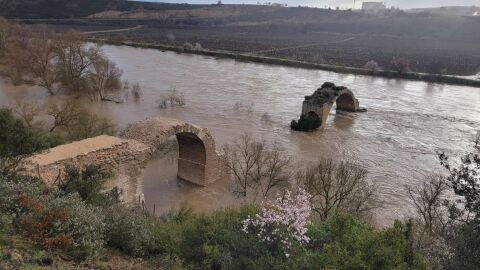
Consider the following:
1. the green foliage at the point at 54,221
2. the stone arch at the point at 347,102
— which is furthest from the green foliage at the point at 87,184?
the stone arch at the point at 347,102

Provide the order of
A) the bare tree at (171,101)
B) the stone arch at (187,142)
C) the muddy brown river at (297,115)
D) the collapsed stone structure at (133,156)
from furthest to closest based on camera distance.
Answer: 1. the bare tree at (171,101)
2. the muddy brown river at (297,115)
3. the stone arch at (187,142)
4. the collapsed stone structure at (133,156)

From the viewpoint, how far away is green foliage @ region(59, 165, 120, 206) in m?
11.2

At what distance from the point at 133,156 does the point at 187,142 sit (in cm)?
406

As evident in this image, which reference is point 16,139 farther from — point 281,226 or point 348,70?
point 348,70

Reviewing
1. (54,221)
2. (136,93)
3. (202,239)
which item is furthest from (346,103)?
(54,221)

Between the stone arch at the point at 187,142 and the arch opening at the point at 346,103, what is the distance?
19833 millimetres

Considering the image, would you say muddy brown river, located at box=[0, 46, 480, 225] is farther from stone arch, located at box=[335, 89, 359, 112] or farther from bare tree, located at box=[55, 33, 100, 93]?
bare tree, located at box=[55, 33, 100, 93]

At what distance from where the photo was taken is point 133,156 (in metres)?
14.4

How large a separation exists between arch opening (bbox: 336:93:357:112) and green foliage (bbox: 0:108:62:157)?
26308mm

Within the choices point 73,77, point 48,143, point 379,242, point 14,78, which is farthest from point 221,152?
point 14,78

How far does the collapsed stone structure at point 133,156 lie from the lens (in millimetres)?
12531

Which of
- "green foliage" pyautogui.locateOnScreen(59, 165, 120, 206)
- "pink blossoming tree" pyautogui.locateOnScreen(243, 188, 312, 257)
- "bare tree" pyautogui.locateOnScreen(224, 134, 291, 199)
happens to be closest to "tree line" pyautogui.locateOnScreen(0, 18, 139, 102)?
"bare tree" pyautogui.locateOnScreen(224, 134, 291, 199)

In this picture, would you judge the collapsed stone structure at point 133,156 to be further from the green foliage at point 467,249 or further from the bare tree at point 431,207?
the green foliage at point 467,249

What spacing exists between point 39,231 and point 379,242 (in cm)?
650
